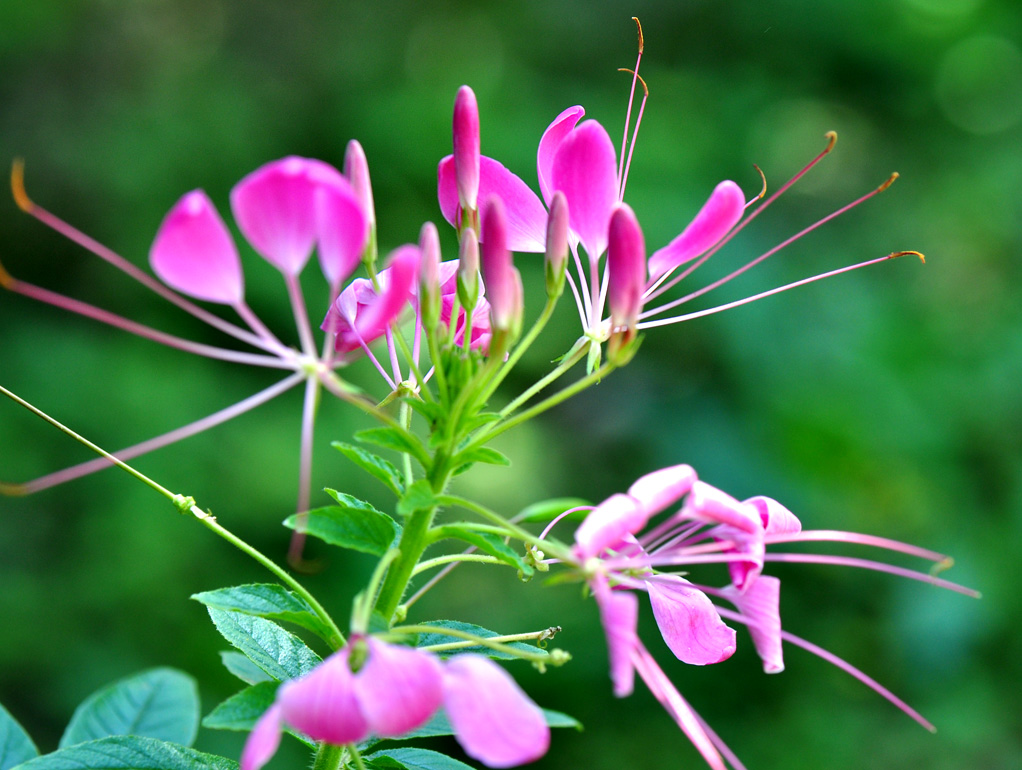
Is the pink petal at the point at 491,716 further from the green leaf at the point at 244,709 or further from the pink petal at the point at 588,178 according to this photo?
the pink petal at the point at 588,178

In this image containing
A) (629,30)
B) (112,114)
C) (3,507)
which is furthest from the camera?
(629,30)

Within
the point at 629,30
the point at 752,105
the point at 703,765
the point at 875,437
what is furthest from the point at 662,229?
the point at 629,30

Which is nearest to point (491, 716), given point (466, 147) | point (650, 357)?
point (466, 147)

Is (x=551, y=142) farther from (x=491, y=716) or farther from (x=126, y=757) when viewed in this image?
(x=126, y=757)

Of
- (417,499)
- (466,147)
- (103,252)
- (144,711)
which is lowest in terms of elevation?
(144,711)

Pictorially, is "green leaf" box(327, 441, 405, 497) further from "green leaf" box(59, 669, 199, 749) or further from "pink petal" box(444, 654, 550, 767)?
"green leaf" box(59, 669, 199, 749)

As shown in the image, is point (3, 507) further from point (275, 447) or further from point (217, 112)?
point (217, 112)
